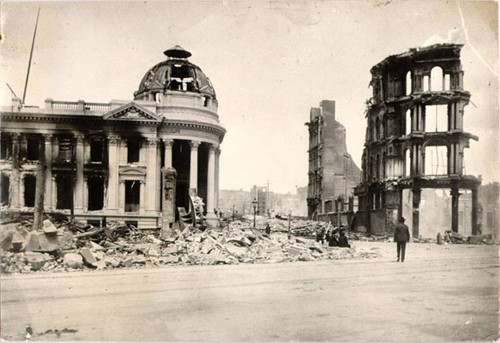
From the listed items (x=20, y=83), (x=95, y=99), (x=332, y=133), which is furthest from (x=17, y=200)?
(x=332, y=133)

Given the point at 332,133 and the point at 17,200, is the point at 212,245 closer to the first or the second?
the point at 17,200

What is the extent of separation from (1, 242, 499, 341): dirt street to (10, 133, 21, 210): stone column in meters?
2.05

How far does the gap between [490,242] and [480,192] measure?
5.28 ft

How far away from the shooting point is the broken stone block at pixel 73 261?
13.3 metres

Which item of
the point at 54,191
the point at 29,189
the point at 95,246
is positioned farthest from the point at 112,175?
the point at 29,189

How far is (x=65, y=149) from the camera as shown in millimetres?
17500

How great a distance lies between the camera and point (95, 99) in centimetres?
1534

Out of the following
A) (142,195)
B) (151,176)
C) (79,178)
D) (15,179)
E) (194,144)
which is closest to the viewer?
(15,179)

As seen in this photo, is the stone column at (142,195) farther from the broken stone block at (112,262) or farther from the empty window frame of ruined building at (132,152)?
the broken stone block at (112,262)

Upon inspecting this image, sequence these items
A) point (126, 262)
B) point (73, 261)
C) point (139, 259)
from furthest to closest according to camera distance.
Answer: point (139, 259) < point (126, 262) < point (73, 261)

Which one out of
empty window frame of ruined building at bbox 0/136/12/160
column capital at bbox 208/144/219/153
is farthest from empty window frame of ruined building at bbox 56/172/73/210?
column capital at bbox 208/144/219/153

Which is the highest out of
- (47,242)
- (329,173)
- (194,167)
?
(329,173)

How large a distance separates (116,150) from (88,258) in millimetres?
7562

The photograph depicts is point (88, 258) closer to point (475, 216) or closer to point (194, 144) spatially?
point (475, 216)
